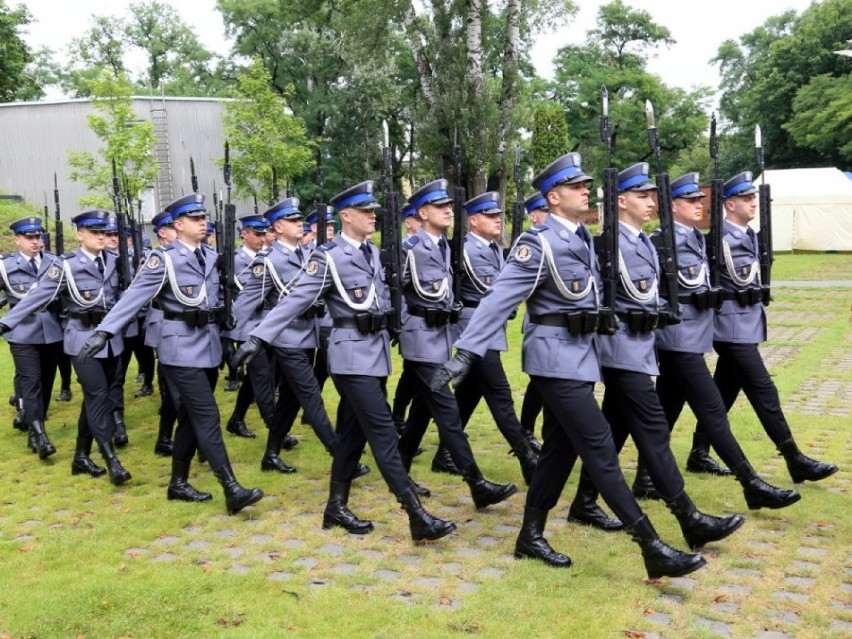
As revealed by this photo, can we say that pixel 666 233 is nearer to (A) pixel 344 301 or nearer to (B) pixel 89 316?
Answer: (A) pixel 344 301

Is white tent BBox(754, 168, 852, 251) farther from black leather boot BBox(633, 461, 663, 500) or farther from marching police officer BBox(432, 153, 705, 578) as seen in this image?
marching police officer BBox(432, 153, 705, 578)

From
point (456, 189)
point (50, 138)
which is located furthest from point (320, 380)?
point (50, 138)

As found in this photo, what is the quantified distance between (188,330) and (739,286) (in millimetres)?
3873

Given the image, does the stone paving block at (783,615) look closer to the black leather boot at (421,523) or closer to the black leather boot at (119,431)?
the black leather boot at (421,523)

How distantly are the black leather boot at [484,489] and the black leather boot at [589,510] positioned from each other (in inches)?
19.1

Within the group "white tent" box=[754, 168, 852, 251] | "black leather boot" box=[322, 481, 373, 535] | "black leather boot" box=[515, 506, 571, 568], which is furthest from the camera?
"white tent" box=[754, 168, 852, 251]

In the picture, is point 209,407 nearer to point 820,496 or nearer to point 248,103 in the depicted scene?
point 820,496

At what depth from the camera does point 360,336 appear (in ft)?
18.0

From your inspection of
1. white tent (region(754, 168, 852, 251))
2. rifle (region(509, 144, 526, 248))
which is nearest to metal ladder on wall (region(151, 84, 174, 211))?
white tent (region(754, 168, 852, 251))

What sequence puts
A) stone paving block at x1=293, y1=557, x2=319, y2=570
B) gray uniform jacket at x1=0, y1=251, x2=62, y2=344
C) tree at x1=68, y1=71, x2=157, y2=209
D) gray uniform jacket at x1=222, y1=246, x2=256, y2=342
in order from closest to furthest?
stone paving block at x1=293, y1=557, x2=319, y2=570, gray uniform jacket at x1=0, y1=251, x2=62, y2=344, gray uniform jacket at x1=222, y1=246, x2=256, y2=342, tree at x1=68, y1=71, x2=157, y2=209

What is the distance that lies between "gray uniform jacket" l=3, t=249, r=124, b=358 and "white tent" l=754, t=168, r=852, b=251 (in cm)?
Result: 2931

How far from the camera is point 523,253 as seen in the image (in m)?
4.72

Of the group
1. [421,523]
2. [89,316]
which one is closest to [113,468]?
[89,316]

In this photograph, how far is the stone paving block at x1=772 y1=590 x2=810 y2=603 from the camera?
435 cm
